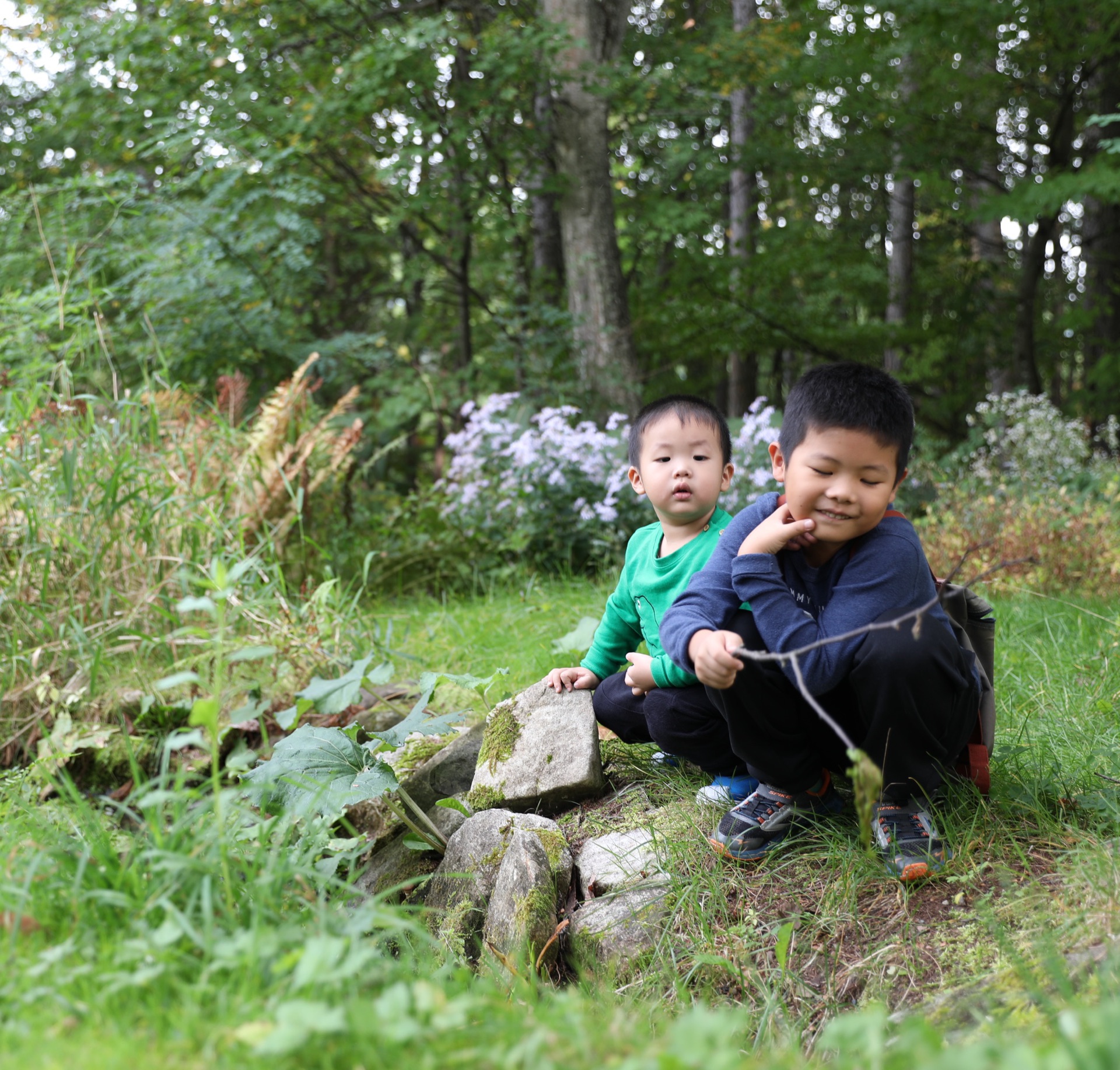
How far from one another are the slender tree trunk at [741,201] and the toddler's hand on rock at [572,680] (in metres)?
7.90

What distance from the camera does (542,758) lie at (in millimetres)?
2656

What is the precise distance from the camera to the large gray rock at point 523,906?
2.06 m

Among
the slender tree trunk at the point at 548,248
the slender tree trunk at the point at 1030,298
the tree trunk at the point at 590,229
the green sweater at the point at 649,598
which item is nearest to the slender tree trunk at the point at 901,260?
the slender tree trunk at the point at 1030,298

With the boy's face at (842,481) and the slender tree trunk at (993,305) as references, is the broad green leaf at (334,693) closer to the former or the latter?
the boy's face at (842,481)

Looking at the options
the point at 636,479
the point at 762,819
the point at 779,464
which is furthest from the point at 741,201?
the point at 762,819

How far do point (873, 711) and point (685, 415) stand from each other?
103 centimetres

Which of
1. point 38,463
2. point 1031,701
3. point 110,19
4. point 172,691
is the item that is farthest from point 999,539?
point 110,19

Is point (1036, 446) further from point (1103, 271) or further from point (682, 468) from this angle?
point (1103, 271)

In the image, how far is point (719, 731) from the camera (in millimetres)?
2379

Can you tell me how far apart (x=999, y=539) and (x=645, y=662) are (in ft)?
10.2

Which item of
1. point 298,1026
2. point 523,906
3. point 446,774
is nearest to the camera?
point 298,1026

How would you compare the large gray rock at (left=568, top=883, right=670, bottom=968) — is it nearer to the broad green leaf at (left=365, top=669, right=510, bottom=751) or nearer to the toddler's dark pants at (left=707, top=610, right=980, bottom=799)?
the toddler's dark pants at (left=707, top=610, right=980, bottom=799)

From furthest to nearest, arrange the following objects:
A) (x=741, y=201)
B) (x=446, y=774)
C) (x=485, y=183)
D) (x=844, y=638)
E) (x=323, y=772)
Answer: (x=741, y=201) → (x=485, y=183) → (x=446, y=774) → (x=323, y=772) → (x=844, y=638)

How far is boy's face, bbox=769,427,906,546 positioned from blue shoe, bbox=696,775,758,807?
0.79 metres
